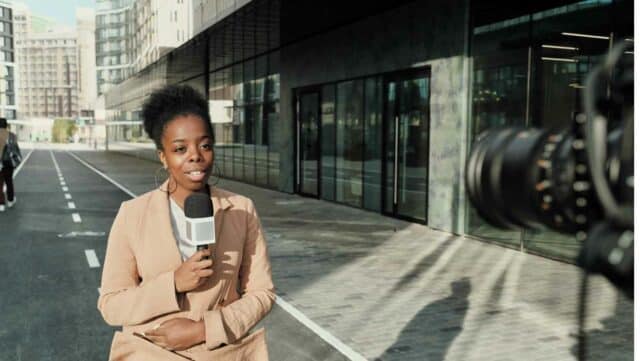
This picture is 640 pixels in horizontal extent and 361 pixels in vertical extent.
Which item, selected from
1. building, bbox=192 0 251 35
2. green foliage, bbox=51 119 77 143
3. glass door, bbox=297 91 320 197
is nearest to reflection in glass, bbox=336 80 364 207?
glass door, bbox=297 91 320 197

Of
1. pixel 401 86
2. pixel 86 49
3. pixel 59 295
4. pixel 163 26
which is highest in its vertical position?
pixel 86 49

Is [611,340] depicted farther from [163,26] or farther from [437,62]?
[163,26]

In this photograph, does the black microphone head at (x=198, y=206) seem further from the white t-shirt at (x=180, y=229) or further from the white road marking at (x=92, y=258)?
the white road marking at (x=92, y=258)

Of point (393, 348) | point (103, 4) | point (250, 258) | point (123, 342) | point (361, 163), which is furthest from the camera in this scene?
point (103, 4)

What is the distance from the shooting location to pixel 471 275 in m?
8.19

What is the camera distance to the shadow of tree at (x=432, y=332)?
17.3ft

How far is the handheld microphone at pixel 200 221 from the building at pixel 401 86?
11.0 ft

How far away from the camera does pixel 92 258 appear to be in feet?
30.6

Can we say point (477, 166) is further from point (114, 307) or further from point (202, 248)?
point (114, 307)

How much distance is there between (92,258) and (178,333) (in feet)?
25.9

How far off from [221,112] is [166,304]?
2391cm

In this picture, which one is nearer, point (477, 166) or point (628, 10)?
point (477, 166)

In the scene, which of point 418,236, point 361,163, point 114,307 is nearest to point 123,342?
point 114,307

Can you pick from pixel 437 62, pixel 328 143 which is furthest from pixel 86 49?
pixel 437 62
